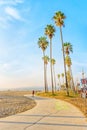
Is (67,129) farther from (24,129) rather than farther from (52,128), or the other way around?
(24,129)

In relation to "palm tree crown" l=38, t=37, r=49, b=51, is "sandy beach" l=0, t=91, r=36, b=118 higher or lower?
lower

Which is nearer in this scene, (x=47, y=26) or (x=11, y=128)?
(x=11, y=128)

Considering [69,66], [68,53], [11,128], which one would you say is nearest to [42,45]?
[68,53]

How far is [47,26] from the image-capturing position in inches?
3403

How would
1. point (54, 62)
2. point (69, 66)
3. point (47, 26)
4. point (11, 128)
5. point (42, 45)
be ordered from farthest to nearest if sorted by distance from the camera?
point (54, 62)
point (69, 66)
point (42, 45)
point (47, 26)
point (11, 128)

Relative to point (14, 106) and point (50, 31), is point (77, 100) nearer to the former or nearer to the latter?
point (14, 106)

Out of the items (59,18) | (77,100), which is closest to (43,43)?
(59,18)

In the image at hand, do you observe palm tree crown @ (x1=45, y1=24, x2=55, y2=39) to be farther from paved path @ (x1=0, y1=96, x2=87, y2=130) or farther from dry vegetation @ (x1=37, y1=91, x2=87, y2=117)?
paved path @ (x1=0, y1=96, x2=87, y2=130)

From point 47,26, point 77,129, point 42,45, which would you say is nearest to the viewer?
point 77,129

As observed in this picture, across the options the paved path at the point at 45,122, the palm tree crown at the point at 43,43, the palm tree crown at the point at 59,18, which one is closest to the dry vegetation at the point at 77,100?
the paved path at the point at 45,122

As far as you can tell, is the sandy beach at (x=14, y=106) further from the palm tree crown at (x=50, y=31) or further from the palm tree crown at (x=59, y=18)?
the palm tree crown at (x=50, y=31)

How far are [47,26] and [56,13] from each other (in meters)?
12.7

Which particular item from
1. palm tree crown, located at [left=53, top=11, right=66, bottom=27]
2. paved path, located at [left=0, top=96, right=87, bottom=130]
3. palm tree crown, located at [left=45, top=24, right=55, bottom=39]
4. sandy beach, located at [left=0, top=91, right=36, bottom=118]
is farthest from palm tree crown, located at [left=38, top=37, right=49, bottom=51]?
paved path, located at [left=0, top=96, right=87, bottom=130]

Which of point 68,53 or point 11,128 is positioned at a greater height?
Answer: point 68,53
